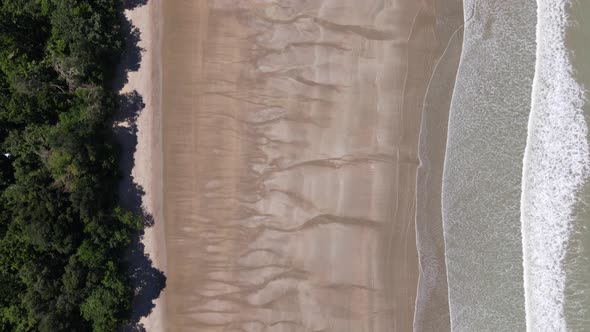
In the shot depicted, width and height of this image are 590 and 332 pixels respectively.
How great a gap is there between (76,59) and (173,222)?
4.44 m

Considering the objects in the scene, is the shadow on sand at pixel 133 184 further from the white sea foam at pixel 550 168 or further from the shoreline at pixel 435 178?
the white sea foam at pixel 550 168

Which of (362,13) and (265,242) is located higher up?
(362,13)

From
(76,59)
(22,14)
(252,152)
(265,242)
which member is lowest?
(265,242)

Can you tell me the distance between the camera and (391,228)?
11305 mm

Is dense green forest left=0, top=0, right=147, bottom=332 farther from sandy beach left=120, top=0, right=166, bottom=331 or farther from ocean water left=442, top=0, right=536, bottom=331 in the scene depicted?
ocean water left=442, top=0, right=536, bottom=331

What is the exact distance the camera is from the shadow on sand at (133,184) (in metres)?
11.5

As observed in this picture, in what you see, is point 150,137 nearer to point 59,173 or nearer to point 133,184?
Answer: point 133,184

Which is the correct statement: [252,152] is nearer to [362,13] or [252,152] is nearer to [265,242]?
[265,242]

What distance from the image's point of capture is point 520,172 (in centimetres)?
1118

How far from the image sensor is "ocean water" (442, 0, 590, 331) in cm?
1106

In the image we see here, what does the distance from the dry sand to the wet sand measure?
0.03 metres

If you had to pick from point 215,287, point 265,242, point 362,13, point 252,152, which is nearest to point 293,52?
point 362,13

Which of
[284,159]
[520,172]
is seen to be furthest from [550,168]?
[284,159]

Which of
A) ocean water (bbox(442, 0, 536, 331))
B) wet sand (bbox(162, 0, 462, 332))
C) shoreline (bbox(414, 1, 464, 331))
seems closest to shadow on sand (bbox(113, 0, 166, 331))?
wet sand (bbox(162, 0, 462, 332))
